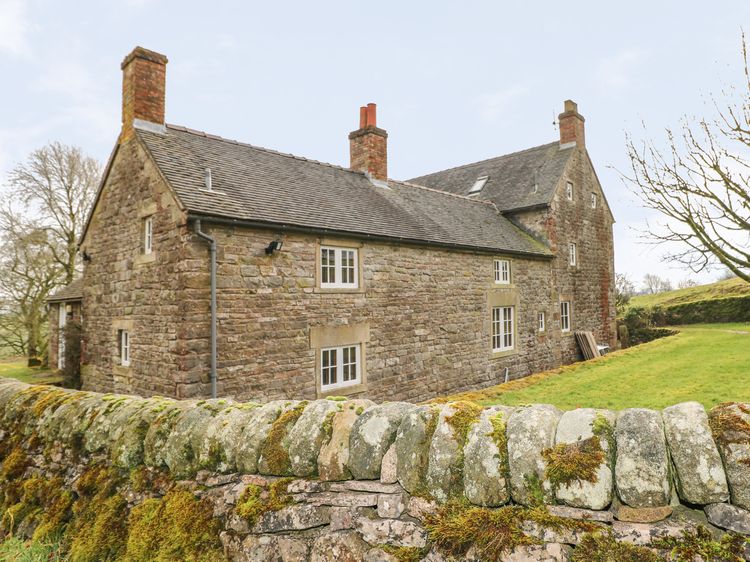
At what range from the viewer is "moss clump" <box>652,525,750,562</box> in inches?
87.4

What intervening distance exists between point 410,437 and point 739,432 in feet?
5.89

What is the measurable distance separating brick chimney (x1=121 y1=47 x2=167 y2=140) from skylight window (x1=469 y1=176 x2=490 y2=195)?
56.5 ft

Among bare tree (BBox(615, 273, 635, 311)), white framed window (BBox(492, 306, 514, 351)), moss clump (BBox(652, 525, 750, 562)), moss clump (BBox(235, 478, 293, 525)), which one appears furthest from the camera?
bare tree (BBox(615, 273, 635, 311))

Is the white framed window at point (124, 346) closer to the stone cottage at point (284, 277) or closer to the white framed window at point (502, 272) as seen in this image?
the stone cottage at point (284, 277)

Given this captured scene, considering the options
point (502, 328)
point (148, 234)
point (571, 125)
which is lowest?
point (502, 328)

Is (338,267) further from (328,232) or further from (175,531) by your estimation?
(175,531)

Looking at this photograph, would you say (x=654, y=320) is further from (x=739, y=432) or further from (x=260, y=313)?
(x=739, y=432)

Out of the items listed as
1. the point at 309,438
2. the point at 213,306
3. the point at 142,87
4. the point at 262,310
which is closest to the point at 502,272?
the point at 262,310

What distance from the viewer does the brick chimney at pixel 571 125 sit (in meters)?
23.0

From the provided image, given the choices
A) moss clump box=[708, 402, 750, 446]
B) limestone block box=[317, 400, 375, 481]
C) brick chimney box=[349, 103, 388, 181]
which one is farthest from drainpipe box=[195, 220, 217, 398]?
brick chimney box=[349, 103, 388, 181]

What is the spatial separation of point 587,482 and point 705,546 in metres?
0.58

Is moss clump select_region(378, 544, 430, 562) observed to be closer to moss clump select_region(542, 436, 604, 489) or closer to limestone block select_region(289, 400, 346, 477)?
limestone block select_region(289, 400, 346, 477)

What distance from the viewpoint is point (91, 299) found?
13359mm

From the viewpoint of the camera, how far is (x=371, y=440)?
2.99 m
